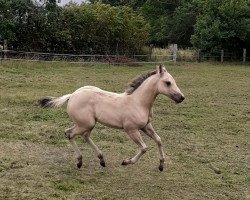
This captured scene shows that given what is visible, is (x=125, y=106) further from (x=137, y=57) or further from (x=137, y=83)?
(x=137, y=57)

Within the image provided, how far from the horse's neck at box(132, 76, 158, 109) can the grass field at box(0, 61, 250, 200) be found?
3.19ft

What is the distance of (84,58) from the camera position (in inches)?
917

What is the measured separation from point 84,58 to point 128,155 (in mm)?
16784

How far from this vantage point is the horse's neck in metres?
5.97

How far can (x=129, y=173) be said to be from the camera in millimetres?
6062

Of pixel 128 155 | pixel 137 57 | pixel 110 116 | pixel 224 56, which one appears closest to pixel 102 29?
pixel 137 57

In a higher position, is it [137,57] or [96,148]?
[137,57]

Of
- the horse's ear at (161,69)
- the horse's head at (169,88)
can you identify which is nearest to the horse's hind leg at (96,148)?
the horse's head at (169,88)

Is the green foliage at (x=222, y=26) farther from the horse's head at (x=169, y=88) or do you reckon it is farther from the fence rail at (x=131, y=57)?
the horse's head at (x=169, y=88)

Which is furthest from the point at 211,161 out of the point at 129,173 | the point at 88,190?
the point at 88,190

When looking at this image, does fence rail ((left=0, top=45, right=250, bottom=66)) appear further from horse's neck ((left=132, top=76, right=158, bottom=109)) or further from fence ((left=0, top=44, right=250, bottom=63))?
horse's neck ((left=132, top=76, right=158, bottom=109))

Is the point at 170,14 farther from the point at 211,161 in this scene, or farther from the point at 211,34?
the point at 211,161

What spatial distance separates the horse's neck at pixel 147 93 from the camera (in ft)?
19.6

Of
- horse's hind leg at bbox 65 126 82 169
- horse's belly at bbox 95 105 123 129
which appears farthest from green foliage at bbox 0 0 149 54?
horse's belly at bbox 95 105 123 129
